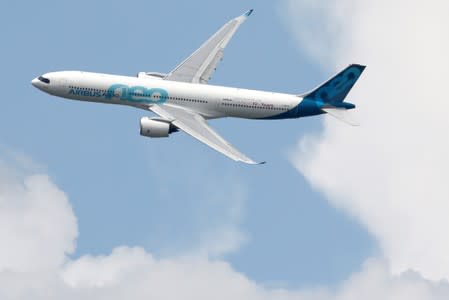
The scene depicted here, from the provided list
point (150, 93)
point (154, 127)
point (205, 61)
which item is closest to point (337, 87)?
point (205, 61)

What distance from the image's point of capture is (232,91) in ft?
479

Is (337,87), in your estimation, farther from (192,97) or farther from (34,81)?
(34,81)

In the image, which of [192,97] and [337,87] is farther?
[337,87]

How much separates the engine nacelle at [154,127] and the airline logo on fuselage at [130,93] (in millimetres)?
4996

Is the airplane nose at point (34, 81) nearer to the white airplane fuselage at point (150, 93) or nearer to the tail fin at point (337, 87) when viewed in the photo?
the white airplane fuselage at point (150, 93)

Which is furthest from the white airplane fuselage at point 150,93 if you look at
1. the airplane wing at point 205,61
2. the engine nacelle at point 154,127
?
the airplane wing at point 205,61

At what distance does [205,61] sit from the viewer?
152375mm

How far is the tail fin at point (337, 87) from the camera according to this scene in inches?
5886

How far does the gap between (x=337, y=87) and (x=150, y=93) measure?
2594cm

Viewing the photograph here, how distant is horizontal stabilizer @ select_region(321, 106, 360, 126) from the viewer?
14750 cm

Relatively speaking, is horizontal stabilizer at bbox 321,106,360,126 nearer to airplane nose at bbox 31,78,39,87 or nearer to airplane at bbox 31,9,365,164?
airplane at bbox 31,9,365,164

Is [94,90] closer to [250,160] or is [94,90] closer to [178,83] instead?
[178,83]

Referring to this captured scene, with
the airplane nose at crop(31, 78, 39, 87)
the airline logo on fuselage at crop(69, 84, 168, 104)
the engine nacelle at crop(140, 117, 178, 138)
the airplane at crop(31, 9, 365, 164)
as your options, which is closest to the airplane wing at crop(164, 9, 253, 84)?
the airplane at crop(31, 9, 365, 164)

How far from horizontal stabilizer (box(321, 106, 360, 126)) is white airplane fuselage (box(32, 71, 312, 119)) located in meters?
9.20
